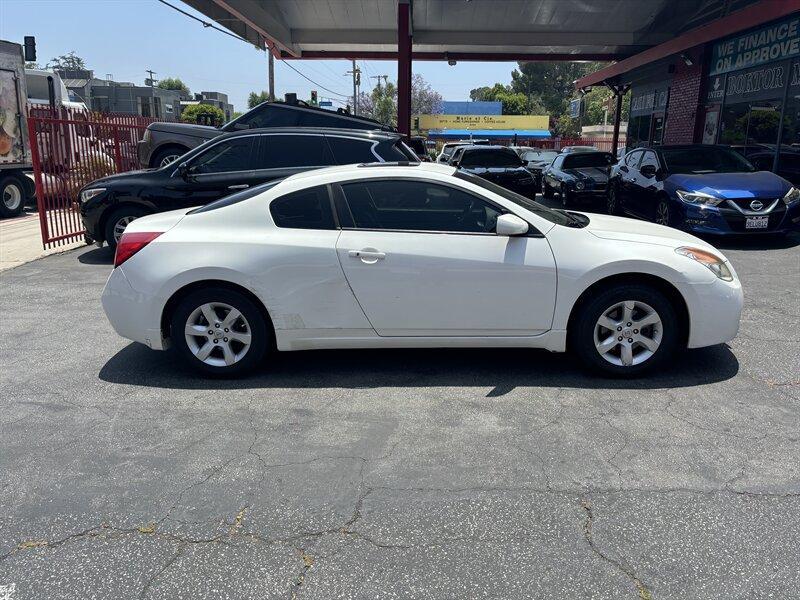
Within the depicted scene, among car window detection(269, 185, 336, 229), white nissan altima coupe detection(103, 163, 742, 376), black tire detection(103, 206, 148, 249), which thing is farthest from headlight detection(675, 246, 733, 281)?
black tire detection(103, 206, 148, 249)

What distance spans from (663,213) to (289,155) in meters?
6.23

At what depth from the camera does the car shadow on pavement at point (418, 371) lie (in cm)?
471

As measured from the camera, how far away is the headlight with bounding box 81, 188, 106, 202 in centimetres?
902

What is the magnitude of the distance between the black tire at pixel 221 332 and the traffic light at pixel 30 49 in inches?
546

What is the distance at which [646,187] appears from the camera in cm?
1145

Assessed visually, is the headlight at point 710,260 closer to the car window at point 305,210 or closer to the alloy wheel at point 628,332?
A: the alloy wheel at point 628,332

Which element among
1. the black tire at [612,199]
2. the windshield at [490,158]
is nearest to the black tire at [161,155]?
the windshield at [490,158]

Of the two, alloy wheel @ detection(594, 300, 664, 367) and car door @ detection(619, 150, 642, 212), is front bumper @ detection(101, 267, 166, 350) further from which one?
car door @ detection(619, 150, 642, 212)

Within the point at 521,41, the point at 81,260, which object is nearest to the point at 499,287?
the point at 81,260

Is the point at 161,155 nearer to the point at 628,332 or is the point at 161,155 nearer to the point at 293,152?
the point at 293,152

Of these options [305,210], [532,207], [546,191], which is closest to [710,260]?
[532,207]

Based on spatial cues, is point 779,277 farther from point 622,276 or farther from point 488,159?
point 488,159

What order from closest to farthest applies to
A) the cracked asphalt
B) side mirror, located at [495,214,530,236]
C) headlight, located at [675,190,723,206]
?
the cracked asphalt → side mirror, located at [495,214,530,236] → headlight, located at [675,190,723,206]

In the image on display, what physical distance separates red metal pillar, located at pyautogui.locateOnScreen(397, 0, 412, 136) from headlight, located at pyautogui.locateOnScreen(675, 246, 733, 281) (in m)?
12.5
